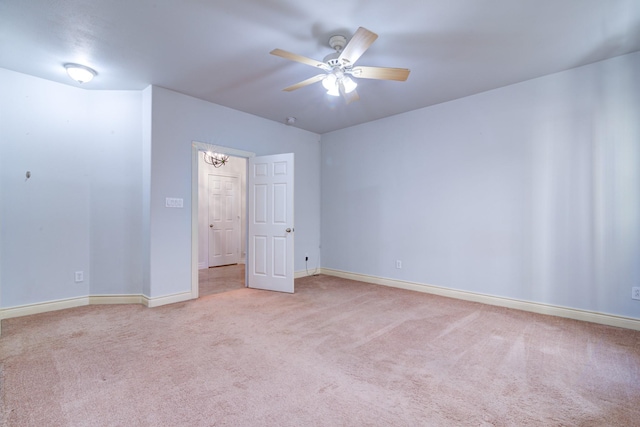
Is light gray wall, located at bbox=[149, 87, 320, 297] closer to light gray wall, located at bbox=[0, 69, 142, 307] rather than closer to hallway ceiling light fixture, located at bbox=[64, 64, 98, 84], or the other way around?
light gray wall, located at bbox=[0, 69, 142, 307]

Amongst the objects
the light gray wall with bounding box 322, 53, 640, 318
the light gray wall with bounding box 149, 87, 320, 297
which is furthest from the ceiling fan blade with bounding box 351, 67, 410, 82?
the light gray wall with bounding box 149, 87, 320, 297

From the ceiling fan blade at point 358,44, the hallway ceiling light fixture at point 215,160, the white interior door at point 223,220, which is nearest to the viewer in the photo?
the ceiling fan blade at point 358,44

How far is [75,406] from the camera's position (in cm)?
174

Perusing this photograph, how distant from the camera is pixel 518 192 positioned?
11.6 ft

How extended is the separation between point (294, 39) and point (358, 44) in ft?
2.48

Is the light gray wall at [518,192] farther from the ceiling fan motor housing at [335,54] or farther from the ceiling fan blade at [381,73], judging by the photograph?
the ceiling fan motor housing at [335,54]

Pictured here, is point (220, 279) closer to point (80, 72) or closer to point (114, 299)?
point (114, 299)

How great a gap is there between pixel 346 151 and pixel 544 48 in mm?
3100

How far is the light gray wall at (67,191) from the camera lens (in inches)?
126

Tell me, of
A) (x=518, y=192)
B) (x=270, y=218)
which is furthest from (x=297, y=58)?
(x=518, y=192)

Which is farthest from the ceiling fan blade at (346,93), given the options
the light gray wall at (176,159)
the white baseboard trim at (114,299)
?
the white baseboard trim at (114,299)

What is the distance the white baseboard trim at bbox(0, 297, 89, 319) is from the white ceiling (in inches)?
106

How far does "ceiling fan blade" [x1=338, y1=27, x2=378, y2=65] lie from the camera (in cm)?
204

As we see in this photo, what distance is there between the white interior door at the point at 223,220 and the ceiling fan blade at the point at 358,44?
16.7 feet
